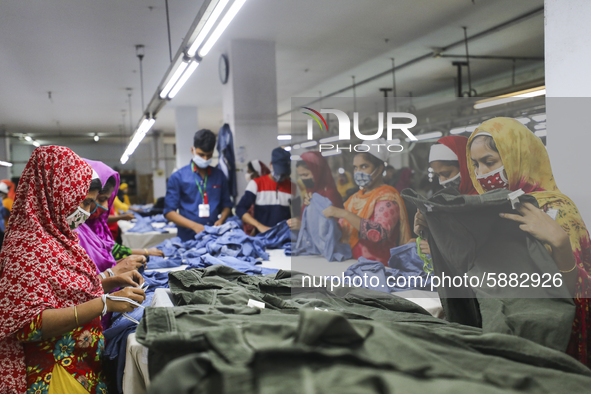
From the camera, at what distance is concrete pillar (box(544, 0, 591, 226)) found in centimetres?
188

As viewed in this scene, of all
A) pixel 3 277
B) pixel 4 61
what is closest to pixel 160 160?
pixel 4 61

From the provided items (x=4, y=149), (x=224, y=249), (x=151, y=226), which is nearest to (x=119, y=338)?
(x=224, y=249)

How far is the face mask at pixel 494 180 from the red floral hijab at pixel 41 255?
158 centimetres

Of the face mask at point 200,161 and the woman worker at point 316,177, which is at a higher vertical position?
the face mask at point 200,161

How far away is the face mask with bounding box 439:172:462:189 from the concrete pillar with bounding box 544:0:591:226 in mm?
607

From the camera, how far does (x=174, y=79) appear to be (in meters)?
4.12

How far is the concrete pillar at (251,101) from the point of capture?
6.01 meters

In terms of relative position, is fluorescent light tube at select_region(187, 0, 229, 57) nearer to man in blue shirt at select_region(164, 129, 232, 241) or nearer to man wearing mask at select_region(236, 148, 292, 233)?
man in blue shirt at select_region(164, 129, 232, 241)

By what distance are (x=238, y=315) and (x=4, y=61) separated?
7.55 meters

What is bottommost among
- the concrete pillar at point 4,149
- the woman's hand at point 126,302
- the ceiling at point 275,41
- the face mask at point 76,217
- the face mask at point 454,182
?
the woman's hand at point 126,302

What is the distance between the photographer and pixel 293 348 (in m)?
0.84

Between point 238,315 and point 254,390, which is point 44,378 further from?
point 254,390

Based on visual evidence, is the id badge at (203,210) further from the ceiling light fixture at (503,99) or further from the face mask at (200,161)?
the ceiling light fixture at (503,99)

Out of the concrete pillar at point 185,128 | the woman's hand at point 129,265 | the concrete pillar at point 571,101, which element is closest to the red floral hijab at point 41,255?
the woman's hand at point 129,265
